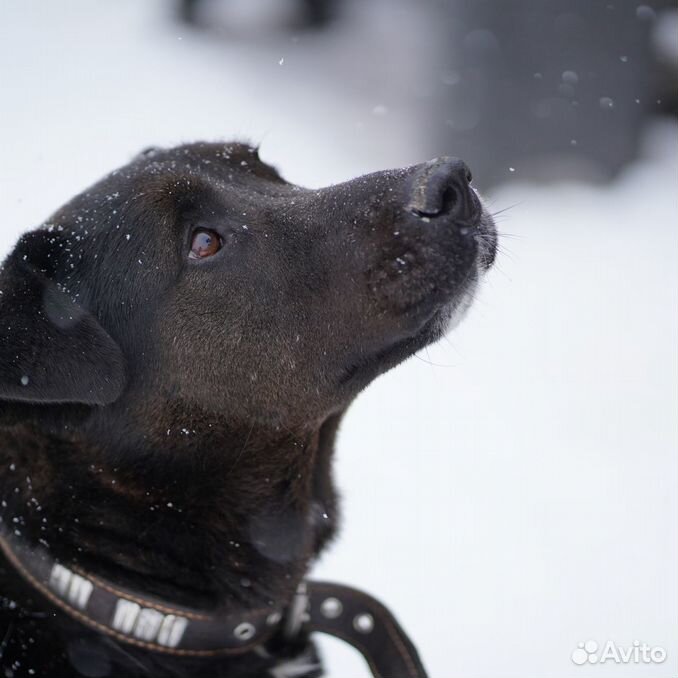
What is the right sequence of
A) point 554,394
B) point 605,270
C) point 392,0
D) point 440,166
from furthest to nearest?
1. point 392,0
2. point 605,270
3. point 554,394
4. point 440,166

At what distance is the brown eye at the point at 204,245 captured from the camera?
277 centimetres

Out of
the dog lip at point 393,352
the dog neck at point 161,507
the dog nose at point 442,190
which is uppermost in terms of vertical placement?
the dog nose at point 442,190

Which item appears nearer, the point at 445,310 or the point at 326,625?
the point at 445,310

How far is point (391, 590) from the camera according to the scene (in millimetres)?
3988

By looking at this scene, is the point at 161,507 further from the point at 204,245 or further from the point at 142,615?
the point at 204,245

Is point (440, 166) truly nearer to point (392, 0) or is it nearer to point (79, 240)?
point (79, 240)

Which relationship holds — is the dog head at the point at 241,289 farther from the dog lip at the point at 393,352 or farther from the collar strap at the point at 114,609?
the collar strap at the point at 114,609

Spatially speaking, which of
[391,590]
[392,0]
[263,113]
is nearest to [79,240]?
[391,590]

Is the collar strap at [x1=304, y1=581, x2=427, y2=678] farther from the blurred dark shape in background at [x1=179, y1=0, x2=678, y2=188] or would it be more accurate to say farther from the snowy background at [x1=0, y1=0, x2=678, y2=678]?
the blurred dark shape in background at [x1=179, y1=0, x2=678, y2=188]

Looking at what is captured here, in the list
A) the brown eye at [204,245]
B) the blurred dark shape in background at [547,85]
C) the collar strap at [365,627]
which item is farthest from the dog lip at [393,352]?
the blurred dark shape in background at [547,85]

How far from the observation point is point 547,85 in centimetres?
716

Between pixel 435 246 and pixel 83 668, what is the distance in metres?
1.67

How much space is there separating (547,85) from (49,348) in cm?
569

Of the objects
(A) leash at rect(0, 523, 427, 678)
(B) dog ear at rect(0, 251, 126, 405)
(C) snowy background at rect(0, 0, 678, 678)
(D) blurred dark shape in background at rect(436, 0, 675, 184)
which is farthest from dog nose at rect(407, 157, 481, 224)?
(D) blurred dark shape in background at rect(436, 0, 675, 184)
